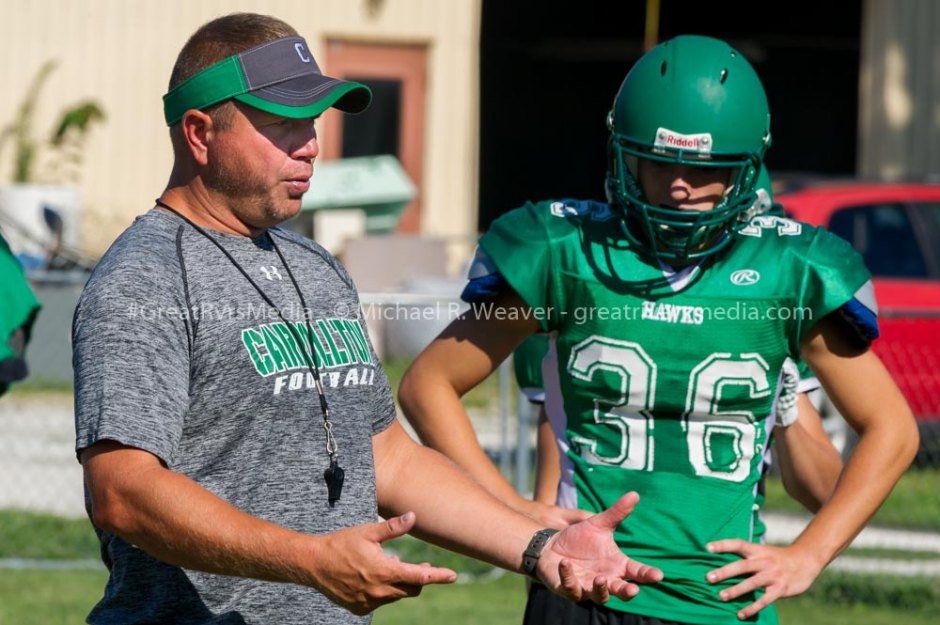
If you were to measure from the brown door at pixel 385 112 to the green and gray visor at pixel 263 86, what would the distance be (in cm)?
1439

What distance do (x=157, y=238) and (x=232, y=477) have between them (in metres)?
0.46

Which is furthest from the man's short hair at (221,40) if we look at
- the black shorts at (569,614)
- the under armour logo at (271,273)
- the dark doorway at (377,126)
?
the dark doorway at (377,126)

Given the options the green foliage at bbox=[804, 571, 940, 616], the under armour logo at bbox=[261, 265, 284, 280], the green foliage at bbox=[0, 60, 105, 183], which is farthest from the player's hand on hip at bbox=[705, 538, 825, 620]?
the green foliage at bbox=[0, 60, 105, 183]

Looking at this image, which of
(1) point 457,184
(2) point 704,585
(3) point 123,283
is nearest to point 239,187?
(3) point 123,283

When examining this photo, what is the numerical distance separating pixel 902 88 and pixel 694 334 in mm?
15142

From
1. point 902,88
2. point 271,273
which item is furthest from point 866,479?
point 902,88

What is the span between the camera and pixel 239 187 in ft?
9.81

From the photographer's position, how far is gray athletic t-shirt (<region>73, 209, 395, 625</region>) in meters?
2.67

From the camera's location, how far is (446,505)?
321 cm

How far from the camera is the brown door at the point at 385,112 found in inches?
690

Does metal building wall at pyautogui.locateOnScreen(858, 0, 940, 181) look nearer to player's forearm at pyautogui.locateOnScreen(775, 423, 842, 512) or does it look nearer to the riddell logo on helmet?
player's forearm at pyautogui.locateOnScreen(775, 423, 842, 512)

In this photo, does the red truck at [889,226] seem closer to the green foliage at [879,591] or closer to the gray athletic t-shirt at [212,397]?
the green foliage at [879,591]

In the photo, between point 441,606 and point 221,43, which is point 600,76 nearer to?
point 441,606

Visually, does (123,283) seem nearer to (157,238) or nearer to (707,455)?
(157,238)
